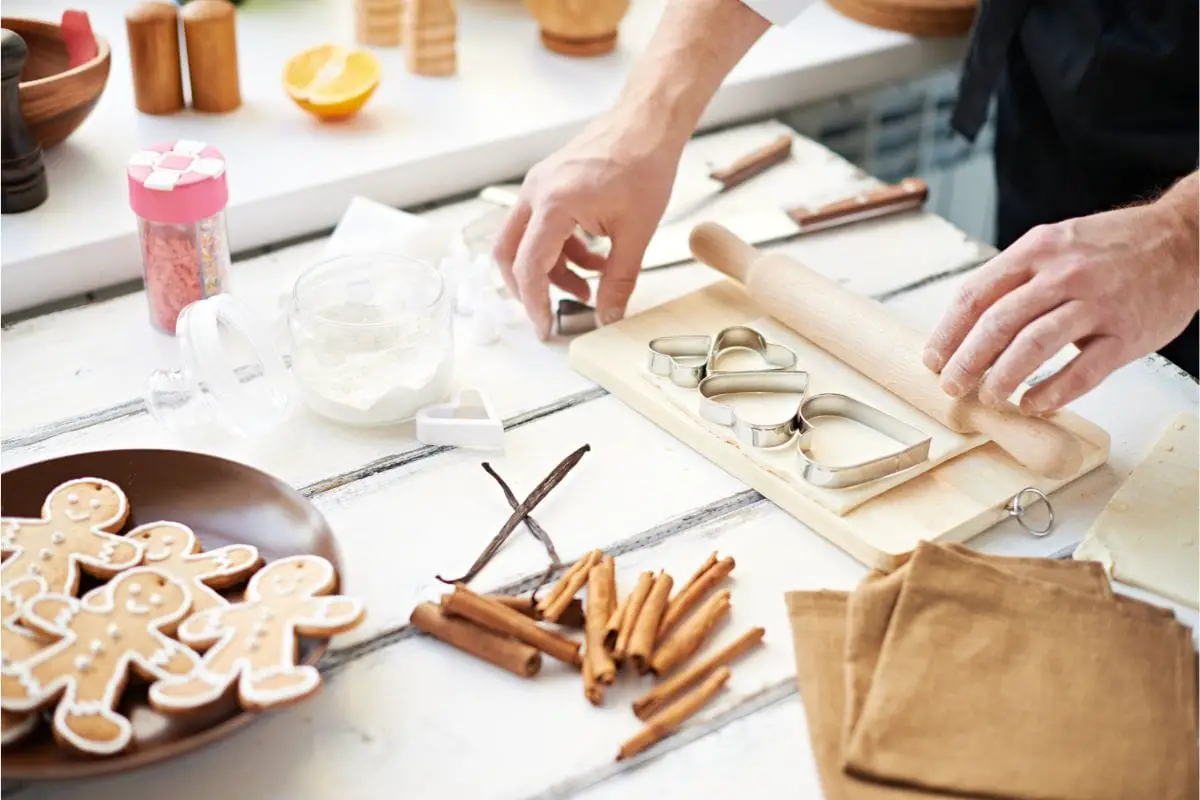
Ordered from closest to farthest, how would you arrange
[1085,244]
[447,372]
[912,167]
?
1. [1085,244]
2. [447,372]
3. [912,167]

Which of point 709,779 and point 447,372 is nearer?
point 709,779

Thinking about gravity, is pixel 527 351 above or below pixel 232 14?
below

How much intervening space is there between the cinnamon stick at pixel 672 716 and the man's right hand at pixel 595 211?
18.4 inches

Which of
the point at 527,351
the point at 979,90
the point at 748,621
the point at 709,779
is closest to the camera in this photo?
the point at 709,779

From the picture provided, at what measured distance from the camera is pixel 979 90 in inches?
62.6

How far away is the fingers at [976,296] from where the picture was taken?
107cm

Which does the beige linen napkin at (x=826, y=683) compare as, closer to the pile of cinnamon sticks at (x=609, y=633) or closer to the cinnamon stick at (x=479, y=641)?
the pile of cinnamon sticks at (x=609, y=633)

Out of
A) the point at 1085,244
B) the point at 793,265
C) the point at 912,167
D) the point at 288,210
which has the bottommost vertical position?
the point at 912,167

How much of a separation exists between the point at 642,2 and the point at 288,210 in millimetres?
742

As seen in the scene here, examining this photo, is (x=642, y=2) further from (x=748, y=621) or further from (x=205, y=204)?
Result: (x=748, y=621)

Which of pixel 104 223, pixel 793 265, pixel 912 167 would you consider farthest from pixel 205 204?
pixel 912 167

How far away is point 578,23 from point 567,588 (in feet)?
3.18

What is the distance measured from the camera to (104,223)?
4.39ft

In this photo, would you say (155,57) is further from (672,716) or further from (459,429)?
(672,716)
